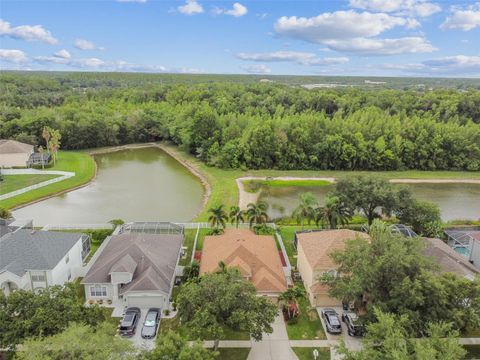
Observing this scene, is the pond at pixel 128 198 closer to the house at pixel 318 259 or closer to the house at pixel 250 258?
the house at pixel 250 258

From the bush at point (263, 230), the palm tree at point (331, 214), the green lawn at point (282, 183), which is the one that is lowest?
the green lawn at point (282, 183)

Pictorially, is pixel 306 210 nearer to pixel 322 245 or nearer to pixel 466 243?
pixel 322 245

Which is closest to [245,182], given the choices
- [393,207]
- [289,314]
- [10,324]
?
[393,207]

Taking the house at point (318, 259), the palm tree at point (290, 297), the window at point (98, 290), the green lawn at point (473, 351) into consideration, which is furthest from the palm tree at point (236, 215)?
the green lawn at point (473, 351)

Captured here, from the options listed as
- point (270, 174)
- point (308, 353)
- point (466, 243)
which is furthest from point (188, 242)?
point (270, 174)

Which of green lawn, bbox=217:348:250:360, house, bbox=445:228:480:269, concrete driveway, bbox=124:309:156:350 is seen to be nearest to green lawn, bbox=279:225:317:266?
green lawn, bbox=217:348:250:360

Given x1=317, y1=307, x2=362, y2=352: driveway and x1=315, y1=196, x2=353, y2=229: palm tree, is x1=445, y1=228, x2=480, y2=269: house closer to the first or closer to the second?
x1=315, y1=196, x2=353, y2=229: palm tree
